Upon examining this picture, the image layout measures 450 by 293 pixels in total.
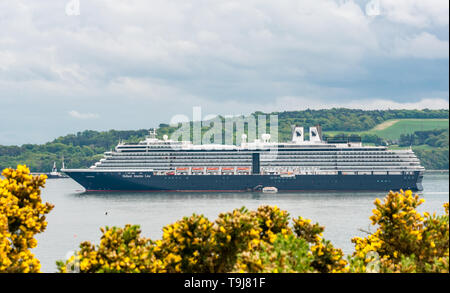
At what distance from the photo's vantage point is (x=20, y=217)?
Result: 15344 mm

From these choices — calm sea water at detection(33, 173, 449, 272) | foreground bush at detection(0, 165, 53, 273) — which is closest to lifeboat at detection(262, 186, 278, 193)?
calm sea water at detection(33, 173, 449, 272)

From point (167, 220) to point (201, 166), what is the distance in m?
47.5

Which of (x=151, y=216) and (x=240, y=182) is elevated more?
(x=240, y=182)

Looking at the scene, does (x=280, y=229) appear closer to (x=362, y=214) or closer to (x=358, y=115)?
(x=362, y=214)

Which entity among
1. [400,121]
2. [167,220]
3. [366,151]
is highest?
[400,121]

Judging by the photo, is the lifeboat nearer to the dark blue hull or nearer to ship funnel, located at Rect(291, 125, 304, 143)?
the dark blue hull

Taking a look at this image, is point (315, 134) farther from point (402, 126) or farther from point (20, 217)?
point (20, 217)

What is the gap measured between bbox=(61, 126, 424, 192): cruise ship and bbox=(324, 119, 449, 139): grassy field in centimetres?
5970

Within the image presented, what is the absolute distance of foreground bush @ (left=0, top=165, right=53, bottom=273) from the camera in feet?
48.1

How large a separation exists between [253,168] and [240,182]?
5.23 m

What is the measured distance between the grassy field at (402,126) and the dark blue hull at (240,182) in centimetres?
6266

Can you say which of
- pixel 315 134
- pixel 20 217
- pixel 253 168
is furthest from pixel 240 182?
pixel 20 217
